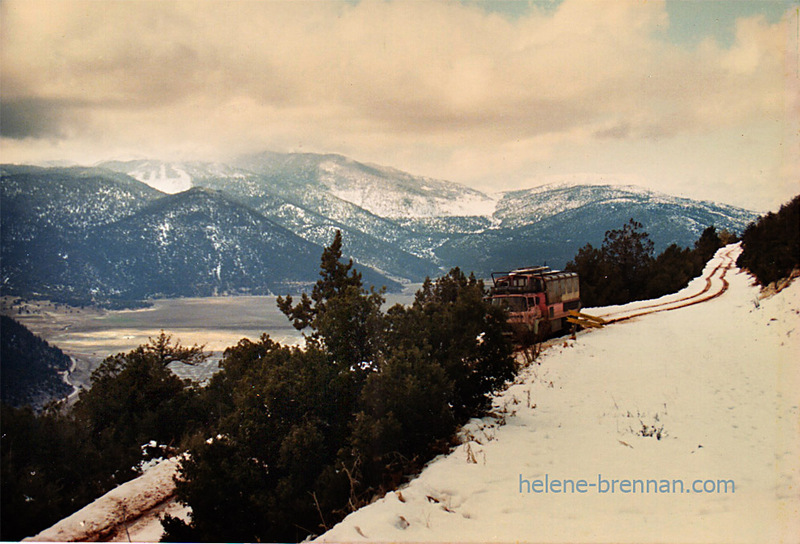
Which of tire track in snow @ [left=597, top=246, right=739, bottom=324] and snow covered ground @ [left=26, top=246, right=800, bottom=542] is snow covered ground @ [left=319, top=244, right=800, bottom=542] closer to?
A: snow covered ground @ [left=26, top=246, right=800, bottom=542]

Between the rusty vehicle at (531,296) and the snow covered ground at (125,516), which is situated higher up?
the rusty vehicle at (531,296)

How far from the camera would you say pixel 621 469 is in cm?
721

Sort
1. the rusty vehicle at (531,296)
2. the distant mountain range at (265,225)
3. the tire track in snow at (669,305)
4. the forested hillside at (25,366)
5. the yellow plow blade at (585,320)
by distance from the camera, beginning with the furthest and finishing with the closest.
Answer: the tire track in snow at (669,305) → the yellow plow blade at (585,320) → the rusty vehicle at (531,296) → the distant mountain range at (265,225) → the forested hillside at (25,366)

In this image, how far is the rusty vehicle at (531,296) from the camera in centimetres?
1822

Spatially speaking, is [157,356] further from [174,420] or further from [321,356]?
[321,356]

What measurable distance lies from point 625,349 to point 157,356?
64.8 ft

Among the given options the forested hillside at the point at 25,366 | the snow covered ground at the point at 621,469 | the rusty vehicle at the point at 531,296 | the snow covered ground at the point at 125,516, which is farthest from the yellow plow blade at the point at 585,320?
the forested hillside at the point at 25,366

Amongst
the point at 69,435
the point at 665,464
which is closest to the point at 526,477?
the point at 665,464

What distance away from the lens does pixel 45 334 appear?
9625 mm

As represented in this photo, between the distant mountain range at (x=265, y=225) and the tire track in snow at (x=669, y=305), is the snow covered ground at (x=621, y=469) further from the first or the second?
the tire track in snow at (x=669, y=305)

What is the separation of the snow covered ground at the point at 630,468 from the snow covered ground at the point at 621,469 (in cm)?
2

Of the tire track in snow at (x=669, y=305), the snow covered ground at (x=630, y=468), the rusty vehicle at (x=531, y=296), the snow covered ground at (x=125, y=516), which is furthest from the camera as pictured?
the tire track in snow at (x=669, y=305)

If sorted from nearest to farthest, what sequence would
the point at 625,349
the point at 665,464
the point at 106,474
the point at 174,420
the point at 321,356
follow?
the point at 665,464, the point at 321,356, the point at 106,474, the point at 625,349, the point at 174,420

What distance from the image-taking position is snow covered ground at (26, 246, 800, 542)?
6.38 m
